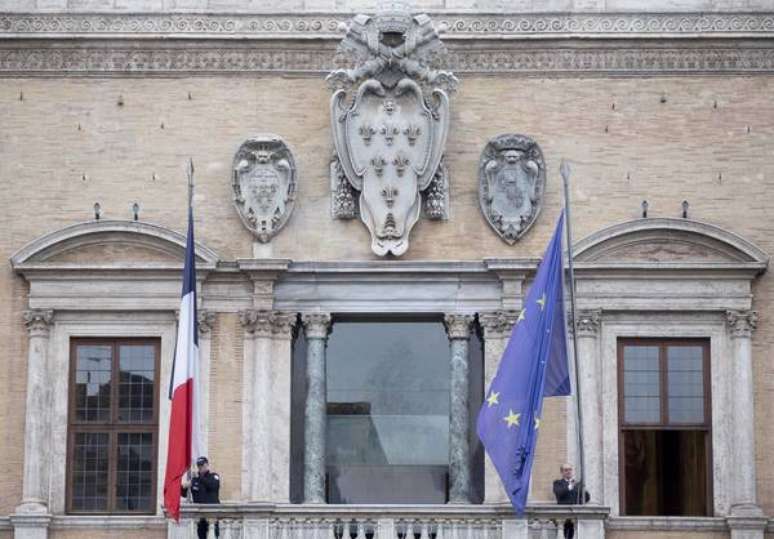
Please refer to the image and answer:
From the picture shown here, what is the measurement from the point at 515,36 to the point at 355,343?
4179 millimetres

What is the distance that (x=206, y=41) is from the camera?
3019 cm

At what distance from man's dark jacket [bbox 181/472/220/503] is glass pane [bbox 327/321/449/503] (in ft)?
6.29

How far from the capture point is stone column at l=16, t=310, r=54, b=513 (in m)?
29.0

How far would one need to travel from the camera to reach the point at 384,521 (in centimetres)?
2794

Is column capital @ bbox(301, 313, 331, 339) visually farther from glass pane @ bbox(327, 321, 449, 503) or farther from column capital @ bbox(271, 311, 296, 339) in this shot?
glass pane @ bbox(327, 321, 449, 503)

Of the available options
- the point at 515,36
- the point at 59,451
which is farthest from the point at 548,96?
the point at 59,451

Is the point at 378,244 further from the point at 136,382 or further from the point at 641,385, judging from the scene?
the point at 641,385

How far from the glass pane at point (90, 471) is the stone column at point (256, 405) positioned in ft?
5.53

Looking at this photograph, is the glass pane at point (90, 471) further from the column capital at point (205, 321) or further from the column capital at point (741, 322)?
the column capital at point (741, 322)

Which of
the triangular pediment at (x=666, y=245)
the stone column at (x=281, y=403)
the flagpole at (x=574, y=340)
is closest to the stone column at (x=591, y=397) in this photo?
the flagpole at (x=574, y=340)

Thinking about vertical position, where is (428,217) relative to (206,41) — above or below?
below

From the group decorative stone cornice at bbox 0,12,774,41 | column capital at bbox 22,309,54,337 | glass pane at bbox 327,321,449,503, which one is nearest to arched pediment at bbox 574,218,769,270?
glass pane at bbox 327,321,449,503

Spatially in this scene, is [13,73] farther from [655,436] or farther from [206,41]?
[655,436]

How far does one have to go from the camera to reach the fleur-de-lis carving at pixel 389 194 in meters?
29.6
